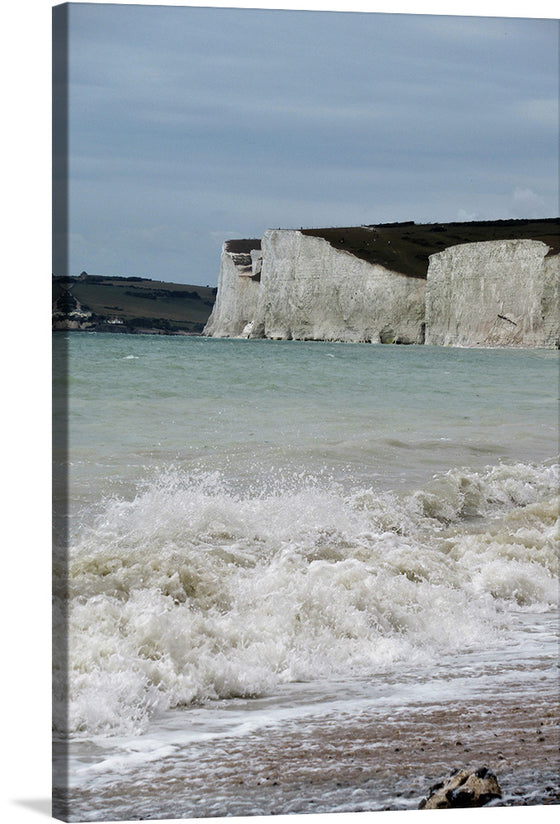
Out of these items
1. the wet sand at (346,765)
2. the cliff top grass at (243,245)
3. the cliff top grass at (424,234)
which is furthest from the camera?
the cliff top grass at (424,234)

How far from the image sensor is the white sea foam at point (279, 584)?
2.37 meters

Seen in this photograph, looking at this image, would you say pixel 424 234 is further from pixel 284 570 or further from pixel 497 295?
pixel 497 295

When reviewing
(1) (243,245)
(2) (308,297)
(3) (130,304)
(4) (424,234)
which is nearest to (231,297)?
(1) (243,245)

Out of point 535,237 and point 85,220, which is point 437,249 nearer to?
point 535,237

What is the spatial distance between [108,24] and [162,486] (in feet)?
4.65

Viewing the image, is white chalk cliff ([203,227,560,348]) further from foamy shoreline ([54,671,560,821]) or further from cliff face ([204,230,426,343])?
foamy shoreline ([54,671,560,821])

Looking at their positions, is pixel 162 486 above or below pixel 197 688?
above

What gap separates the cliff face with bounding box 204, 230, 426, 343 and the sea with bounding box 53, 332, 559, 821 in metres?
0.20

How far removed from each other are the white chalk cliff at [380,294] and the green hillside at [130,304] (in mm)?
87

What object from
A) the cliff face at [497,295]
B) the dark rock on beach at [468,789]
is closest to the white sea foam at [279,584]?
the dark rock on beach at [468,789]

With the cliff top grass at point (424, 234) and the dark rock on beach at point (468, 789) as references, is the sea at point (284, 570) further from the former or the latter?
the cliff top grass at point (424, 234)

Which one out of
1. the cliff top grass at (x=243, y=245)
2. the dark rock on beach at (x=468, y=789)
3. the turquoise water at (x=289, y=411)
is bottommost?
the dark rock on beach at (x=468, y=789)
